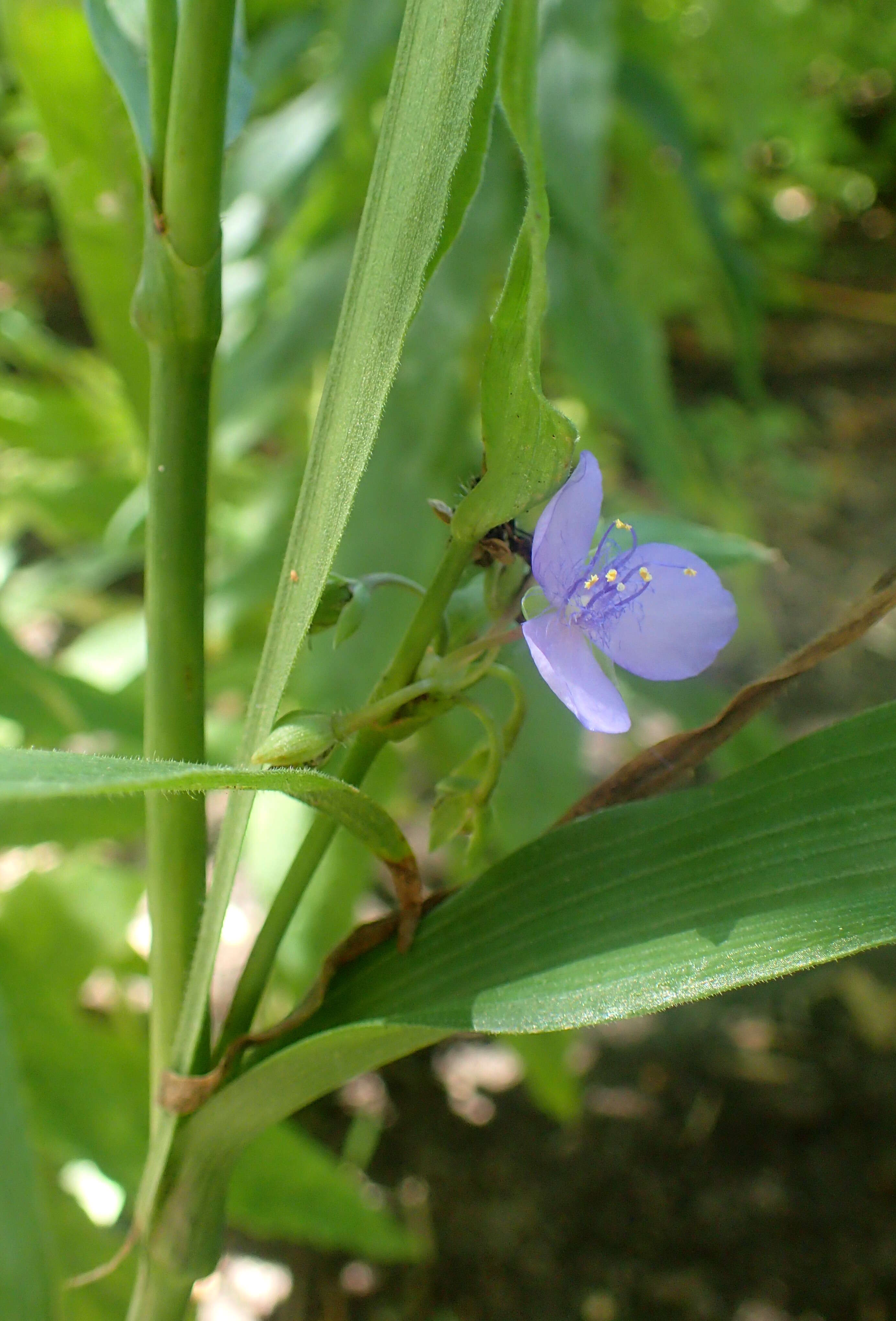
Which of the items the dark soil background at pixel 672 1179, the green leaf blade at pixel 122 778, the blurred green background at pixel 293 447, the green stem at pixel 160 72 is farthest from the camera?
the dark soil background at pixel 672 1179

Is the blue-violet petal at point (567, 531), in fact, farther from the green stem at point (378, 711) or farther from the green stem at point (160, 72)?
the green stem at point (160, 72)

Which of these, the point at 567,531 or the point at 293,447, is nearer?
the point at 567,531

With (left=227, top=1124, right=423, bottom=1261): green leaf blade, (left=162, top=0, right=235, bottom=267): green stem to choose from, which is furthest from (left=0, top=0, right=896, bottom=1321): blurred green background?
(left=162, top=0, right=235, bottom=267): green stem

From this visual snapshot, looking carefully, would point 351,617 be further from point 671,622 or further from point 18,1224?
point 18,1224

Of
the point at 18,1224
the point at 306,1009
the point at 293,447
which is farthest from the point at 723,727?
the point at 293,447

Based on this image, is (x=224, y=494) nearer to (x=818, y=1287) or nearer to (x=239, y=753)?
(x=239, y=753)

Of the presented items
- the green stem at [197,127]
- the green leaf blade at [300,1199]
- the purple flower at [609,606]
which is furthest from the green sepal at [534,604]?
the green leaf blade at [300,1199]

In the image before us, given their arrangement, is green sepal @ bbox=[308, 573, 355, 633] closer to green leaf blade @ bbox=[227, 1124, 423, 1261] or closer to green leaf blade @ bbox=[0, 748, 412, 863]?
green leaf blade @ bbox=[0, 748, 412, 863]
